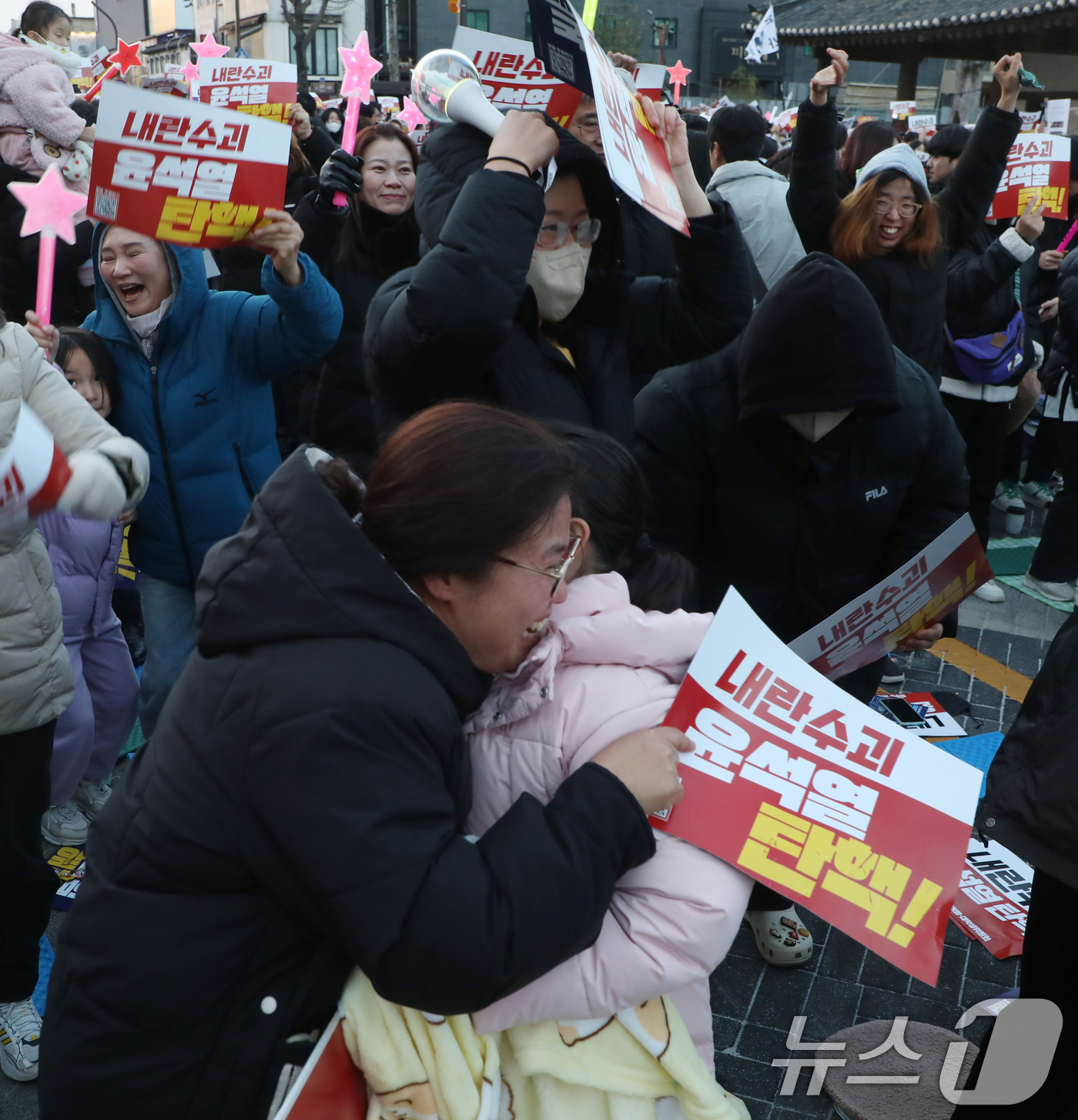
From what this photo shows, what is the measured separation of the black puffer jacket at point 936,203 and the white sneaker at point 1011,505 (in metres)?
1.62

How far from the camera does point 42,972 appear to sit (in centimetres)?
283

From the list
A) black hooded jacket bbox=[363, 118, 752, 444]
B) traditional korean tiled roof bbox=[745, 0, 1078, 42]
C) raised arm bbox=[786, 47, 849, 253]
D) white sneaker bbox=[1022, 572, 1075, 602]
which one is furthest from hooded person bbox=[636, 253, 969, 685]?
traditional korean tiled roof bbox=[745, 0, 1078, 42]

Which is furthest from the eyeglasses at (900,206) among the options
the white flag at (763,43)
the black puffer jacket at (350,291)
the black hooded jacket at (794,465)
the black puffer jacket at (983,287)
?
the white flag at (763,43)

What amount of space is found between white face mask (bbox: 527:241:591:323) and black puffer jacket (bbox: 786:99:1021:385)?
257cm

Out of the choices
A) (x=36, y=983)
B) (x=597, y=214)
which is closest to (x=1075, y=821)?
(x=597, y=214)

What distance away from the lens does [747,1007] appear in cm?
275

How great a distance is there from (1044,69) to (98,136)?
16.7 metres

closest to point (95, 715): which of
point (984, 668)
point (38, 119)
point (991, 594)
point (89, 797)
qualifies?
point (89, 797)

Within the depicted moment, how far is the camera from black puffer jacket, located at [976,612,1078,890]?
172 centimetres

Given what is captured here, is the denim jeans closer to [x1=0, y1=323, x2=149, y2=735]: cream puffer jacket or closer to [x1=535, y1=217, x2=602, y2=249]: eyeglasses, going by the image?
[x1=0, y1=323, x2=149, y2=735]: cream puffer jacket

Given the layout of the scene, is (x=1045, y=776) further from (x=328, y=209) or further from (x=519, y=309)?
(x=328, y=209)

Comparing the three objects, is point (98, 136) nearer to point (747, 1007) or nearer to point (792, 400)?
point (792, 400)

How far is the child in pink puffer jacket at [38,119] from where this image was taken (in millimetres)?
4711

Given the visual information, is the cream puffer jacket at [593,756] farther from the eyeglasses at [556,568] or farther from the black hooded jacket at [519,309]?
the black hooded jacket at [519,309]
